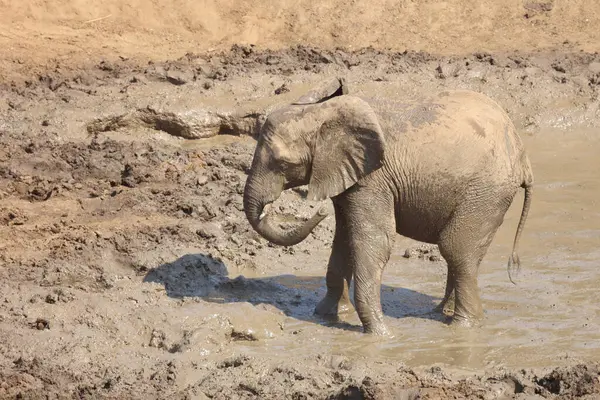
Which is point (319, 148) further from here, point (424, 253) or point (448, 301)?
point (424, 253)

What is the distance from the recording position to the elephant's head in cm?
837

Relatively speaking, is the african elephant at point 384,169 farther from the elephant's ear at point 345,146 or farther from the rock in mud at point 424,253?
the rock in mud at point 424,253

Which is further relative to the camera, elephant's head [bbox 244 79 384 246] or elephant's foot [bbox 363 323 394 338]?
elephant's foot [bbox 363 323 394 338]

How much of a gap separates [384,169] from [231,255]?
2.43 m

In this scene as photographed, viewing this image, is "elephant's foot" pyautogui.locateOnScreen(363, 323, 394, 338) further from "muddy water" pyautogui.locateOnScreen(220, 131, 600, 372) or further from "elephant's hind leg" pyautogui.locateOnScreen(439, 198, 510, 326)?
"elephant's hind leg" pyautogui.locateOnScreen(439, 198, 510, 326)

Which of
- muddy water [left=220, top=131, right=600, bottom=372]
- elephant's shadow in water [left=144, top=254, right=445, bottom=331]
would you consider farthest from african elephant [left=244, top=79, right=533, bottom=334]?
elephant's shadow in water [left=144, top=254, right=445, bottom=331]

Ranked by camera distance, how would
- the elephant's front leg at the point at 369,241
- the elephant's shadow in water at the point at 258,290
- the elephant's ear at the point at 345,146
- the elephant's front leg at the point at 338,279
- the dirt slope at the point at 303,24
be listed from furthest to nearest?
the dirt slope at the point at 303,24 → the elephant's shadow in water at the point at 258,290 → the elephant's front leg at the point at 338,279 → the elephant's front leg at the point at 369,241 → the elephant's ear at the point at 345,146

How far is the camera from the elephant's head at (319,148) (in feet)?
27.5

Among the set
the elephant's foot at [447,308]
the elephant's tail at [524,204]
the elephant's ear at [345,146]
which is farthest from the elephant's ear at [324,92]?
the elephant's foot at [447,308]

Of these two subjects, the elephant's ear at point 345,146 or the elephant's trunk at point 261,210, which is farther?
the elephant's trunk at point 261,210

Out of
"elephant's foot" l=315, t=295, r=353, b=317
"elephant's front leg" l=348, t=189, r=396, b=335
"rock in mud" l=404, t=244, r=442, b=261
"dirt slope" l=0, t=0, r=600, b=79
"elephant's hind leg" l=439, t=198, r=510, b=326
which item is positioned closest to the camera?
"elephant's front leg" l=348, t=189, r=396, b=335

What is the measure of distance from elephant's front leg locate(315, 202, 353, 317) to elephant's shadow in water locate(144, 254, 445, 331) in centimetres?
13

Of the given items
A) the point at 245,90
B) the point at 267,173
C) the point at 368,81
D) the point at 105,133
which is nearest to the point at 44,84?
the point at 105,133

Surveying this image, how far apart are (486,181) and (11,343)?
11.9 ft
